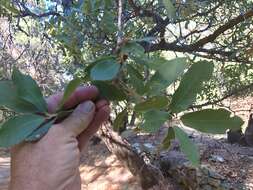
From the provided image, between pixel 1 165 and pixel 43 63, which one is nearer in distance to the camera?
pixel 43 63

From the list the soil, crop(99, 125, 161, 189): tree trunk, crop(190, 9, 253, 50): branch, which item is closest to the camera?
crop(190, 9, 253, 50): branch

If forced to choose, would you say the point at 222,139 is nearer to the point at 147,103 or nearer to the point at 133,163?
the point at 133,163

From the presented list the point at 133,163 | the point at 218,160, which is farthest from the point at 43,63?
the point at 218,160

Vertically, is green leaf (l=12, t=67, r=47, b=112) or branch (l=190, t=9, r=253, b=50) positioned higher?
green leaf (l=12, t=67, r=47, b=112)

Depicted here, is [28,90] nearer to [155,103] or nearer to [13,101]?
[13,101]

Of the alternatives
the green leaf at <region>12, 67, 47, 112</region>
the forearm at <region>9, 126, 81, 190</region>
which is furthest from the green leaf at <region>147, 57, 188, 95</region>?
the forearm at <region>9, 126, 81, 190</region>

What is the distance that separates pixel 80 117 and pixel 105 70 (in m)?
0.24

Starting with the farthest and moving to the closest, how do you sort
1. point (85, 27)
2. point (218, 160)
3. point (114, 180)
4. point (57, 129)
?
point (114, 180), point (218, 160), point (85, 27), point (57, 129)

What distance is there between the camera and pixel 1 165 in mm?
6500

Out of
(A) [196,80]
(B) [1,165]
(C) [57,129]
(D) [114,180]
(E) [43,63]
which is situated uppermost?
(A) [196,80]

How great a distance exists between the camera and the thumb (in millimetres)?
829

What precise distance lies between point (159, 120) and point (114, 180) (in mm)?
4256

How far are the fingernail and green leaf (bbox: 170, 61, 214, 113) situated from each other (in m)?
0.25

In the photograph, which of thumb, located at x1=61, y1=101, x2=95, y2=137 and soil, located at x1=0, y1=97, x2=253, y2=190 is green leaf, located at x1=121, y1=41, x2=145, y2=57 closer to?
thumb, located at x1=61, y1=101, x2=95, y2=137
